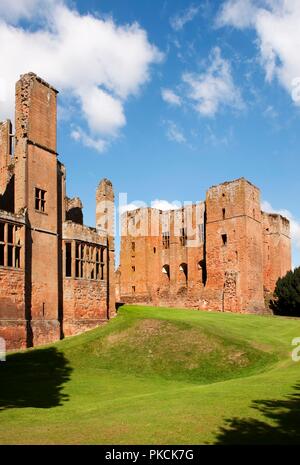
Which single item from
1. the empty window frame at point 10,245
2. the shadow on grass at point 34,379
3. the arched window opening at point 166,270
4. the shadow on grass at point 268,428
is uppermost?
the empty window frame at point 10,245

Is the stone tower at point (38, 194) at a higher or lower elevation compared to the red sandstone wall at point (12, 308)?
higher

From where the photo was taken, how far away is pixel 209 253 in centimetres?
4862

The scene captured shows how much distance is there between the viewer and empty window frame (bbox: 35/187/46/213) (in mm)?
→ 30141

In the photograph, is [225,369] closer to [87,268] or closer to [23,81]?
[87,268]

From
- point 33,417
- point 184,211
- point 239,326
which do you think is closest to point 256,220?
point 184,211

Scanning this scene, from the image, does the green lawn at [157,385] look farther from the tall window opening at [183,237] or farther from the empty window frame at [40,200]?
the tall window opening at [183,237]

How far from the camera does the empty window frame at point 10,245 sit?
26.6m

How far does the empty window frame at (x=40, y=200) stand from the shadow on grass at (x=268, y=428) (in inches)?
808

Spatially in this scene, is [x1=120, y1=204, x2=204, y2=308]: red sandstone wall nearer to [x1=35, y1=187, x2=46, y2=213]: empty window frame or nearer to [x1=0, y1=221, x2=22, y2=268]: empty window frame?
[x1=35, y1=187, x2=46, y2=213]: empty window frame

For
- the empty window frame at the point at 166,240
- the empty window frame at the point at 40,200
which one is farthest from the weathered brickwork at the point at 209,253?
the empty window frame at the point at 40,200

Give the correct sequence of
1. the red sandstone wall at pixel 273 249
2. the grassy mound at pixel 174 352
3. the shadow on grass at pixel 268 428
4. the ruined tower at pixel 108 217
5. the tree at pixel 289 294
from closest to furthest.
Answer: the shadow on grass at pixel 268 428 < the grassy mound at pixel 174 352 < the ruined tower at pixel 108 217 < the tree at pixel 289 294 < the red sandstone wall at pixel 273 249

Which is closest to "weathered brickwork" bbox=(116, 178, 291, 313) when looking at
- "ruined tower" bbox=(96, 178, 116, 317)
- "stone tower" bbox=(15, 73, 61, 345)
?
"ruined tower" bbox=(96, 178, 116, 317)

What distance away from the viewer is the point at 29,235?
2895 centimetres

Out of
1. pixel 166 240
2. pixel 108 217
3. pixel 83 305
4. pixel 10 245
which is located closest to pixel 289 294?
pixel 166 240
